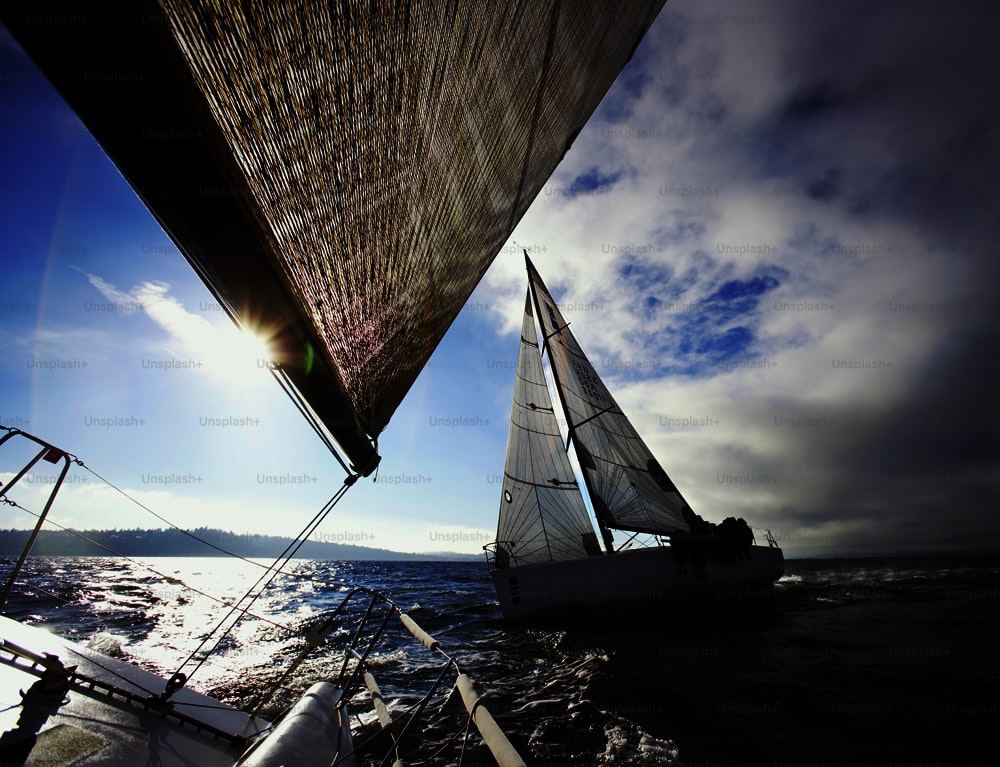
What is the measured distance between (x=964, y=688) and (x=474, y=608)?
44.3ft

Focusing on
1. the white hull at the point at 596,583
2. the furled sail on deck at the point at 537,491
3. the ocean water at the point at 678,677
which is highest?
→ the furled sail on deck at the point at 537,491

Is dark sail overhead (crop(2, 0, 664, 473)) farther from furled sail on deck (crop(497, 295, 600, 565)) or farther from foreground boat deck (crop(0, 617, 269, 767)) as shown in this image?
furled sail on deck (crop(497, 295, 600, 565))

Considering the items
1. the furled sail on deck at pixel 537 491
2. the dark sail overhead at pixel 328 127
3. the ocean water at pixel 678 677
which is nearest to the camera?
the dark sail overhead at pixel 328 127

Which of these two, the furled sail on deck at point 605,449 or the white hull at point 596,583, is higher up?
the furled sail on deck at point 605,449

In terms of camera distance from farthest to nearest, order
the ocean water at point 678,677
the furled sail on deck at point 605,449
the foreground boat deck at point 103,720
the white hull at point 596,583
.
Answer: the furled sail on deck at point 605,449 → the white hull at point 596,583 → the ocean water at point 678,677 → the foreground boat deck at point 103,720

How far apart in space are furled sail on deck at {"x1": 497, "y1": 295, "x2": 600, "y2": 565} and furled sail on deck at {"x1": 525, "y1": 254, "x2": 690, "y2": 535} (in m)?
0.73

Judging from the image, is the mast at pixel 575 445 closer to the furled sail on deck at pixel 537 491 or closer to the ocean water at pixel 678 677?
the furled sail on deck at pixel 537 491

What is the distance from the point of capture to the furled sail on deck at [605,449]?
1369cm

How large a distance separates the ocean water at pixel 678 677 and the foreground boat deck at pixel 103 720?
2.88 ft

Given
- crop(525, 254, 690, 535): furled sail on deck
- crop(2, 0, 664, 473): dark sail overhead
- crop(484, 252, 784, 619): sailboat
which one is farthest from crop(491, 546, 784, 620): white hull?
crop(2, 0, 664, 473): dark sail overhead

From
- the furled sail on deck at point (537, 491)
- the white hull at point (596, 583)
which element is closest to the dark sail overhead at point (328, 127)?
the white hull at point (596, 583)

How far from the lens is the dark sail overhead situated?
0.97 metres

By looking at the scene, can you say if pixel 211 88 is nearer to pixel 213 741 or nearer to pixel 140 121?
pixel 140 121

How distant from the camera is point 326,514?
3.94m
